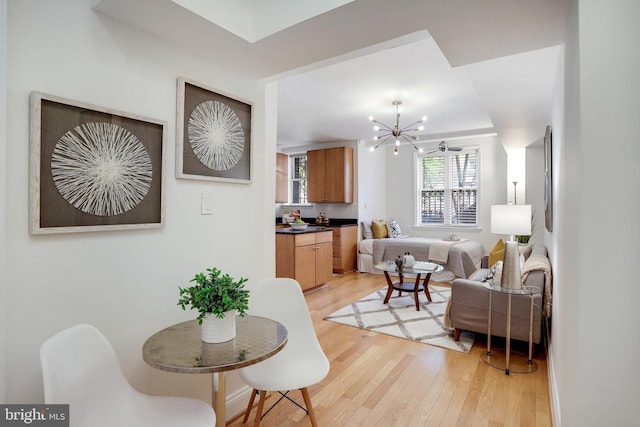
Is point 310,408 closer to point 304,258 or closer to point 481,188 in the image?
point 304,258

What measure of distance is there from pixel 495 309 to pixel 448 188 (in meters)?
4.23

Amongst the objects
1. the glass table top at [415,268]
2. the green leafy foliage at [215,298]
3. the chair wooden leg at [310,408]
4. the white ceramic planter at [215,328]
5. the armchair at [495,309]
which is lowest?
the chair wooden leg at [310,408]

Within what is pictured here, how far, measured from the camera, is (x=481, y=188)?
6.41 m

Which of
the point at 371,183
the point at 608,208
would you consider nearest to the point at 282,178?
the point at 371,183

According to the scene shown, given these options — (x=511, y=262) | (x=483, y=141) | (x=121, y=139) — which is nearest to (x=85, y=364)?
(x=121, y=139)

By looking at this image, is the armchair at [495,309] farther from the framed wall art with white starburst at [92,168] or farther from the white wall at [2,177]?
the white wall at [2,177]

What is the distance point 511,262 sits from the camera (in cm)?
262

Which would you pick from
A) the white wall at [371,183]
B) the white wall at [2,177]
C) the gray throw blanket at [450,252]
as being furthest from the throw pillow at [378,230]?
the white wall at [2,177]

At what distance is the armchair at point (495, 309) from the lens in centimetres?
275

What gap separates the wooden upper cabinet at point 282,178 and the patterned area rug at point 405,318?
10.8ft

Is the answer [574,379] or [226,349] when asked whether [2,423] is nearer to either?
[226,349]

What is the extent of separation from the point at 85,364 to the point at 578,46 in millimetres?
2086

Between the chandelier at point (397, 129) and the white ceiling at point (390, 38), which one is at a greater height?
the chandelier at point (397, 129)

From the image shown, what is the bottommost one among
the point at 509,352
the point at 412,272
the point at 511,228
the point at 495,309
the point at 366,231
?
the point at 509,352
